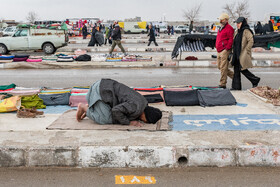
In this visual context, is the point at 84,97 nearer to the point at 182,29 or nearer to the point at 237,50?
the point at 237,50

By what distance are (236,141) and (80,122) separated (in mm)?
2281

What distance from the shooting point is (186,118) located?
569cm

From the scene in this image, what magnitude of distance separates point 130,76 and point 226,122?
21.6ft

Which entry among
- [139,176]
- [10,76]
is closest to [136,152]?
[139,176]

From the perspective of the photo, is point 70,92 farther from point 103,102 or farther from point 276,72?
point 276,72

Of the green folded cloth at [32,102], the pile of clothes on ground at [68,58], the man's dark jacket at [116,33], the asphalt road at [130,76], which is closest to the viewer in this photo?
the green folded cloth at [32,102]

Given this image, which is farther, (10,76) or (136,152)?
(10,76)

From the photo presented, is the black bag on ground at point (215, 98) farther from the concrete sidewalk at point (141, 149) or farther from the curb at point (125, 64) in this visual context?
the curb at point (125, 64)

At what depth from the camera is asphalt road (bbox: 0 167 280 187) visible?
12.1 ft

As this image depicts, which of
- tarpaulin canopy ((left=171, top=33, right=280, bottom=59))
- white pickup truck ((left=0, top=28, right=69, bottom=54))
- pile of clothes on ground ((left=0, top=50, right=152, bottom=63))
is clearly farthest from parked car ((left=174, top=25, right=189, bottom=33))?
pile of clothes on ground ((left=0, top=50, right=152, bottom=63))

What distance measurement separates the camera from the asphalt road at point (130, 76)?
33.9ft

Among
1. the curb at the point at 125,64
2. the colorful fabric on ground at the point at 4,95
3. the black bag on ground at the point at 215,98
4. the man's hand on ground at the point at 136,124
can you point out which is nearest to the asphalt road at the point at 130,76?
the curb at the point at 125,64

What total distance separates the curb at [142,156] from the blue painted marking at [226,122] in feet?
2.96

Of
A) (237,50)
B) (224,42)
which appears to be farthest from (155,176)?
(224,42)
